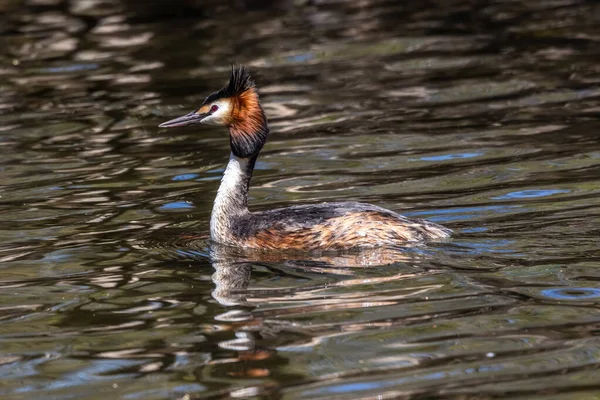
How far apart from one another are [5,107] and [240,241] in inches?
264

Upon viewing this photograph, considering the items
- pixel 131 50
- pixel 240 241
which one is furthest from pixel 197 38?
pixel 240 241

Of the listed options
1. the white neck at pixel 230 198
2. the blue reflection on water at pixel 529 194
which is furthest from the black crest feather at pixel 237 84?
the blue reflection on water at pixel 529 194

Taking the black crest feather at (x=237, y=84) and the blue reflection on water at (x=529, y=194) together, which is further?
the blue reflection on water at (x=529, y=194)

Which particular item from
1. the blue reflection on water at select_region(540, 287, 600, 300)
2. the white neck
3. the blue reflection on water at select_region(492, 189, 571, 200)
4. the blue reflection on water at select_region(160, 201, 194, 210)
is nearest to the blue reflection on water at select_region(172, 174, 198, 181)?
the blue reflection on water at select_region(160, 201, 194, 210)

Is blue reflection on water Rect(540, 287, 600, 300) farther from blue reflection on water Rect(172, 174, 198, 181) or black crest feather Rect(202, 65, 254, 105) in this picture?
blue reflection on water Rect(172, 174, 198, 181)

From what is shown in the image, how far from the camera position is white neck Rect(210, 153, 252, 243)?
922cm

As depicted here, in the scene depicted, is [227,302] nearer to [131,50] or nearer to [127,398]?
[127,398]

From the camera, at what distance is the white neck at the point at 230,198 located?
9.22 meters

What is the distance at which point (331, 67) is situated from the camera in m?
16.1

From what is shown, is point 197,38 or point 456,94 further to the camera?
point 197,38

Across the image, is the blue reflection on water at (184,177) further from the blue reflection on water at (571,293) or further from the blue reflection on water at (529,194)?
the blue reflection on water at (571,293)

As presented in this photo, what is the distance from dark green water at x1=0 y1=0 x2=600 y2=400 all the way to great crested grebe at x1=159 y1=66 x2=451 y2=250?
0.65 ft

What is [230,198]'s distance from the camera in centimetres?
935

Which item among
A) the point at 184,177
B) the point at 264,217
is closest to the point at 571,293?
the point at 264,217
